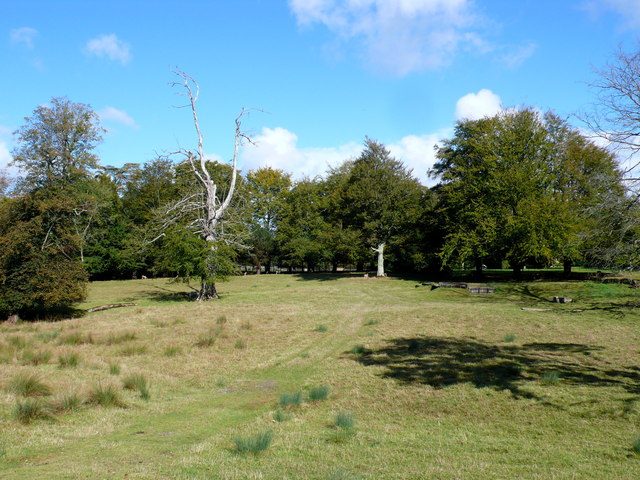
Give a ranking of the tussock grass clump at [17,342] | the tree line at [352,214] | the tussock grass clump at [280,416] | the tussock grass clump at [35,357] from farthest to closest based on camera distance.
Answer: the tree line at [352,214]
the tussock grass clump at [17,342]
the tussock grass clump at [35,357]
the tussock grass clump at [280,416]

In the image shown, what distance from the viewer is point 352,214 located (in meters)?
53.6

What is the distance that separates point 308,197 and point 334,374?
6135 centimetres

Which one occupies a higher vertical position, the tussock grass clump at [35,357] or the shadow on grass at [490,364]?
the shadow on grass at [490,364]

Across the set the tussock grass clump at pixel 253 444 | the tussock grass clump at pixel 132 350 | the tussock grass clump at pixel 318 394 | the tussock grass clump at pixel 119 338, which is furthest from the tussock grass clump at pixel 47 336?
the tussock grass clump at pixel 253 444

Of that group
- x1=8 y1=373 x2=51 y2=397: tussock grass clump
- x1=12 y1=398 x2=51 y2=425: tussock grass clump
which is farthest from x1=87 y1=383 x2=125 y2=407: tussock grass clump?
x1=12 y1=398 x2=51 y2=425: tussock grass clump

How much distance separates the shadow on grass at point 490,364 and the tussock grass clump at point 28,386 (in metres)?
8.43

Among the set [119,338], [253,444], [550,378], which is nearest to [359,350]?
[550,378]

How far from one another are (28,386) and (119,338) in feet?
27.3

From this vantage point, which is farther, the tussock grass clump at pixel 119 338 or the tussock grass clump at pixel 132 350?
the tussock grass clump at pixel 119 338

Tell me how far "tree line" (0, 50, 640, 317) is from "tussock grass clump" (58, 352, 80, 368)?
1437 cm

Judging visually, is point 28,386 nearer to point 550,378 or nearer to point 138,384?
point 138,384

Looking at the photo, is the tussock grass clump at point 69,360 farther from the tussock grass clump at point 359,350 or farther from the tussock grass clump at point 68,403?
the tussock grass clump at point 359,350

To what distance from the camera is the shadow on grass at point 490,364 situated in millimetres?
12172

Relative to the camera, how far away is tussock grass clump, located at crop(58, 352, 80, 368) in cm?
1423
